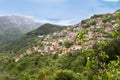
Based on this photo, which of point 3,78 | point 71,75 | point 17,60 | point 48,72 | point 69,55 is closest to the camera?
point 71,75

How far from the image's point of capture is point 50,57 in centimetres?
11375

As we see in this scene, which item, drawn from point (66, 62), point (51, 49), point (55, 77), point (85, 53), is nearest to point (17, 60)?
point (51, 49)

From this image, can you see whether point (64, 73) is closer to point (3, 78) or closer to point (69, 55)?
point (3, 78)

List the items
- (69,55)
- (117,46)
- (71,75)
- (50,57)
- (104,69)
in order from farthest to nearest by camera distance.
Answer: (50,57) < (69,55) < (117,46) < (71,75) < (104,69)

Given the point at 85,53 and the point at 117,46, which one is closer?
the point at 85,53

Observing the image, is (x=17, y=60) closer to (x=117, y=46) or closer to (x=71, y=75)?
(x=117, y=46)

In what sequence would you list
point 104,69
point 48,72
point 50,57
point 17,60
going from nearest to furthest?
point 104,69 → point 48,72 → point 50,57 → point 17,60

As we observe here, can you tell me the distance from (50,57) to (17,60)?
16.5 meters

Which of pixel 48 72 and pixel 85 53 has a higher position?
pixel 85 53

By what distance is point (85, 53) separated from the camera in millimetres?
8336

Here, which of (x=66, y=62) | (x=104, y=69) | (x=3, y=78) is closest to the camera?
(x=104, y=69)

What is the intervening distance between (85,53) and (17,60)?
118 m

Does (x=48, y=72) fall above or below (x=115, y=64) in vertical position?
below

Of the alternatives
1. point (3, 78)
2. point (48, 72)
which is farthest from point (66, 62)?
point (48, 72)
